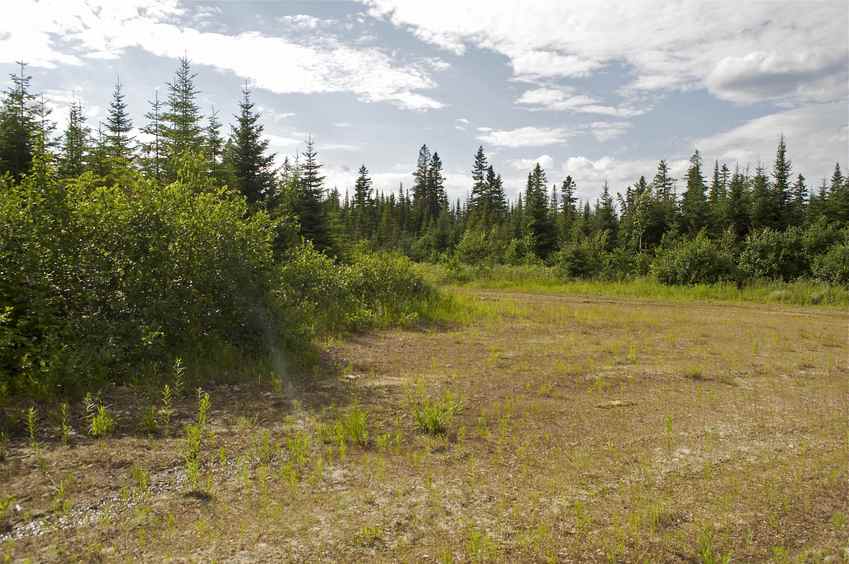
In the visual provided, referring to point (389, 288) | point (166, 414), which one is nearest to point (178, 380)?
point (166, 414)

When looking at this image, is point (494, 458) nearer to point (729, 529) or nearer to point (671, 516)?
point (671, 516)

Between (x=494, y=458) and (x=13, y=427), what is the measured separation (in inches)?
175

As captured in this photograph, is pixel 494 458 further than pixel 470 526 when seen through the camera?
Yes

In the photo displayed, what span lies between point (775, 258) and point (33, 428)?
2437 cm

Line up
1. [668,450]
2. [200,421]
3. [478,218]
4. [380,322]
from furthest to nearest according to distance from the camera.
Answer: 1. [478,218]
2. [380,322]
3. [200,421]
4. [668,450]

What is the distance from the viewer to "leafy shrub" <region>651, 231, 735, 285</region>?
21.6 meters

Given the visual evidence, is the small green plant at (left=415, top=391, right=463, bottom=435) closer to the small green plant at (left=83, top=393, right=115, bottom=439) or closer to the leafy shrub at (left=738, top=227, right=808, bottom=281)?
the small green plant at (left=83, top=393, right=115, bottom=439)

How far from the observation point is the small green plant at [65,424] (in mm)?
4806

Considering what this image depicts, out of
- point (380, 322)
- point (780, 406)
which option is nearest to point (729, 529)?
point (780, 406)

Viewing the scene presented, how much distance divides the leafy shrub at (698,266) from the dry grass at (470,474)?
14557 mm

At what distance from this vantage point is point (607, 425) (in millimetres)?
5664

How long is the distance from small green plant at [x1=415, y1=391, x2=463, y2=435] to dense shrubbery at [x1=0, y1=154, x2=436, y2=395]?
321 centimetres

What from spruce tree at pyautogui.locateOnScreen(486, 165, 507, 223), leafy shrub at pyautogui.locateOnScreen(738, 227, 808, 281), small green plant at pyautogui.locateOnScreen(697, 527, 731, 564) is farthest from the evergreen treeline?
spruce tree at pyautogui.locateOnScreen(486, 165, 507, 223)

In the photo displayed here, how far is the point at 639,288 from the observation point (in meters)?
21.4
